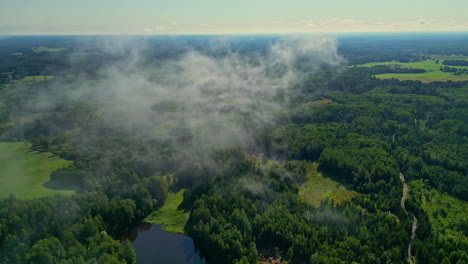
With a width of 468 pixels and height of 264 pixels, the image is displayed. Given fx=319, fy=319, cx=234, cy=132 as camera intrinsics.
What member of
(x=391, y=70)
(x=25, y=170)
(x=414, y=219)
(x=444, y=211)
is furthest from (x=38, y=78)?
(x=391, y=70)

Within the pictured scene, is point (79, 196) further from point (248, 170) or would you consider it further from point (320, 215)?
point (320, 215)

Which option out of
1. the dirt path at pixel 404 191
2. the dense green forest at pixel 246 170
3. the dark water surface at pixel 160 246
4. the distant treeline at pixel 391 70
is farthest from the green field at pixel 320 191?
the distant treeline at pixel 391 70

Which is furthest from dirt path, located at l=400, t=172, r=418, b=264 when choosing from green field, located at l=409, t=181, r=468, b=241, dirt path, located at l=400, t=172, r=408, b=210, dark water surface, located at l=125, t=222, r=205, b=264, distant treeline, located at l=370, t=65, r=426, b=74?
distant treeline, located at l=370, t=65, r=426, b=74

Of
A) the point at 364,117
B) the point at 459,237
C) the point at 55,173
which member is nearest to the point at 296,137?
the point at 364,117

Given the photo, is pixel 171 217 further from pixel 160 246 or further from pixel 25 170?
pixel 25 170

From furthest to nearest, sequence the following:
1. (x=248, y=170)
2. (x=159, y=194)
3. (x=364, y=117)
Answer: (x=364, y=117)
(x=248, y=170)
(x=159, y=194)

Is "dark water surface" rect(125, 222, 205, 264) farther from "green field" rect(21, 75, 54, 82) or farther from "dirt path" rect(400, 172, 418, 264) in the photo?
"green field" rect(21, 75, 54, 82)
